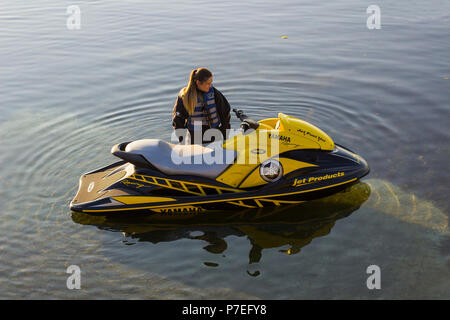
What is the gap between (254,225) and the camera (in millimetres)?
5660

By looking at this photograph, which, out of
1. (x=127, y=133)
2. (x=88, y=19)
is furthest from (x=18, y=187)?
(x=88, y=19)

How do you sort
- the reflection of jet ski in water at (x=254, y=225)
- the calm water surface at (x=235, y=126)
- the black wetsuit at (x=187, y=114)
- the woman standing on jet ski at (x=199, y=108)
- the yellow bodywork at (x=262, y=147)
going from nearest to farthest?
1. the calm water surface at (x=235, y=126)
2. the reflection of jet ski in water at (x=254, y=225)
3. the yellow bodywork at (x=262, y=147)
4. the woman standing on jet ski at (x=199, y=108)
5. the black wetsuit at (x=187, y=114)

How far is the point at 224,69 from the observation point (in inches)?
433

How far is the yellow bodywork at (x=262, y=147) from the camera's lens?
5543 mm

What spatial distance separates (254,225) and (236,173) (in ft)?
2.32

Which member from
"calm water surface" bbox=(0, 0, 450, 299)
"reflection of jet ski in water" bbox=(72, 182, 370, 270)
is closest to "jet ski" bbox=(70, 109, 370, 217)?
"reflection of jet ski in water" bbox=(72, 182, 370, 270)

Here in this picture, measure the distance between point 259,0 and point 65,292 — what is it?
1534 centimetres

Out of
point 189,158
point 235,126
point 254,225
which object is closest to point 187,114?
point 189,158

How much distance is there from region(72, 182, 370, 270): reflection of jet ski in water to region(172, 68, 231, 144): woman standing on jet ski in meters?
1.28

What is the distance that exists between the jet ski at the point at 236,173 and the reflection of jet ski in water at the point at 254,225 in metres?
0.17

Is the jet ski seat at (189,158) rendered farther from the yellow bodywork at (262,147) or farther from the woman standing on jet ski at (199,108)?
the woman standing on jet ski at (199,108)

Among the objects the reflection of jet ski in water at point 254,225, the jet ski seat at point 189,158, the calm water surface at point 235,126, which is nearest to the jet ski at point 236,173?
the jet ski seat at point 189,158

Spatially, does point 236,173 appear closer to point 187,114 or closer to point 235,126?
point 187,114

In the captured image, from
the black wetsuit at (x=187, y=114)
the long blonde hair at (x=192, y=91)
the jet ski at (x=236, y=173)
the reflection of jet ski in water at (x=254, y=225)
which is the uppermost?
the long blonde hair at (x=192, y=91)
